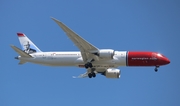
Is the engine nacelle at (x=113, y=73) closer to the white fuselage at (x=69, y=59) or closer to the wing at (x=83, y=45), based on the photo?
the white fuselage at (x=69, y=59)

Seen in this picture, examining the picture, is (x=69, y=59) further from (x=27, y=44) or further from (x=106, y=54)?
(x=27, y=44)

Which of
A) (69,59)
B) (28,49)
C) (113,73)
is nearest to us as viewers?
(69,59)

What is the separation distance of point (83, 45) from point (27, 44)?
Answer: 1490cm

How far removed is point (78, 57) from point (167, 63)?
43.9ft

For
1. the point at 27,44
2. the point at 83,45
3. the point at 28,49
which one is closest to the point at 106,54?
the point at 83,45

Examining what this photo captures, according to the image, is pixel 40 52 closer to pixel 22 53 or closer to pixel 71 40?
pixel 22 53

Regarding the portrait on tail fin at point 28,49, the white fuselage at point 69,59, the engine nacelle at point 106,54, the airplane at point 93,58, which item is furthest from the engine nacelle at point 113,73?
the portrait on tail fin at point 28,49

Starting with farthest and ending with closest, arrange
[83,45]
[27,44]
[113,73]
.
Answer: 1. [27,44]
2. [113,73]
3. [83,45]

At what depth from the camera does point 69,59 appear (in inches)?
2537

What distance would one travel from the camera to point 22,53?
66.8 m

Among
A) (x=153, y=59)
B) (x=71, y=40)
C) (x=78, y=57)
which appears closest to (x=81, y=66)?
(x=78, y=57)

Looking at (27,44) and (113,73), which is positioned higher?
(27,44)

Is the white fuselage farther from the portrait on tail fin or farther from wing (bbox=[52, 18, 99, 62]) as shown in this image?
the portrait on tail fin

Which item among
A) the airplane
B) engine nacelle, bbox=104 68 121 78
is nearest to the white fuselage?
the airplane
